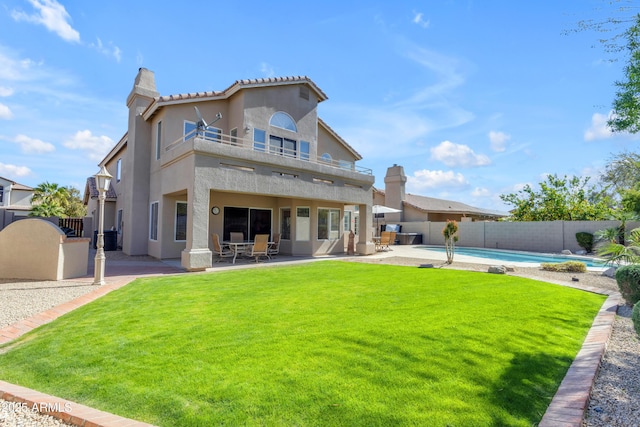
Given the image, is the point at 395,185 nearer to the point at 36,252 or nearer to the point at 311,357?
the point at 36,252

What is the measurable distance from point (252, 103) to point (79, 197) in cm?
4895

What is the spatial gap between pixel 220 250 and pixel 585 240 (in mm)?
23465

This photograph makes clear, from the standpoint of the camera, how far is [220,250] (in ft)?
51.2

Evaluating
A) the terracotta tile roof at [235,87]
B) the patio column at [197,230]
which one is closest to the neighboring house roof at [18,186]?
the terracotta tile roof at [235,87]

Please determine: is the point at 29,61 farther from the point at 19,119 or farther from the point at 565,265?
the point at 565,265

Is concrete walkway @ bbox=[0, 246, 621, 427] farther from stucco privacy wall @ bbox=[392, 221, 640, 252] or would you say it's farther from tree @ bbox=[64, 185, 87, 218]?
tree @ bbox=[64, 185, 87, 218]

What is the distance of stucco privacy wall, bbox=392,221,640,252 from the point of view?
77.0 feet

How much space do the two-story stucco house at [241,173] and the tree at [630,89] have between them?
11758 millimetres

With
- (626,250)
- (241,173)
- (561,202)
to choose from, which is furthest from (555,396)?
(561,202)

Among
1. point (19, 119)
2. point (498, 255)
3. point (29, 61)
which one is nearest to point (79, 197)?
point (19, 119)

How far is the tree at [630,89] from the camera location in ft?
21.9

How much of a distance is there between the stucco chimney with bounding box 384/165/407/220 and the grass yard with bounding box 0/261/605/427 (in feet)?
99.7

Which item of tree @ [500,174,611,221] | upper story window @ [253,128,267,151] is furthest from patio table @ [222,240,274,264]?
tree @ [500,174,611,221]

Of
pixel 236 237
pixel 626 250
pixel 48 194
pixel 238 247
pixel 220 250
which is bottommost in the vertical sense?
pixel 220 250
